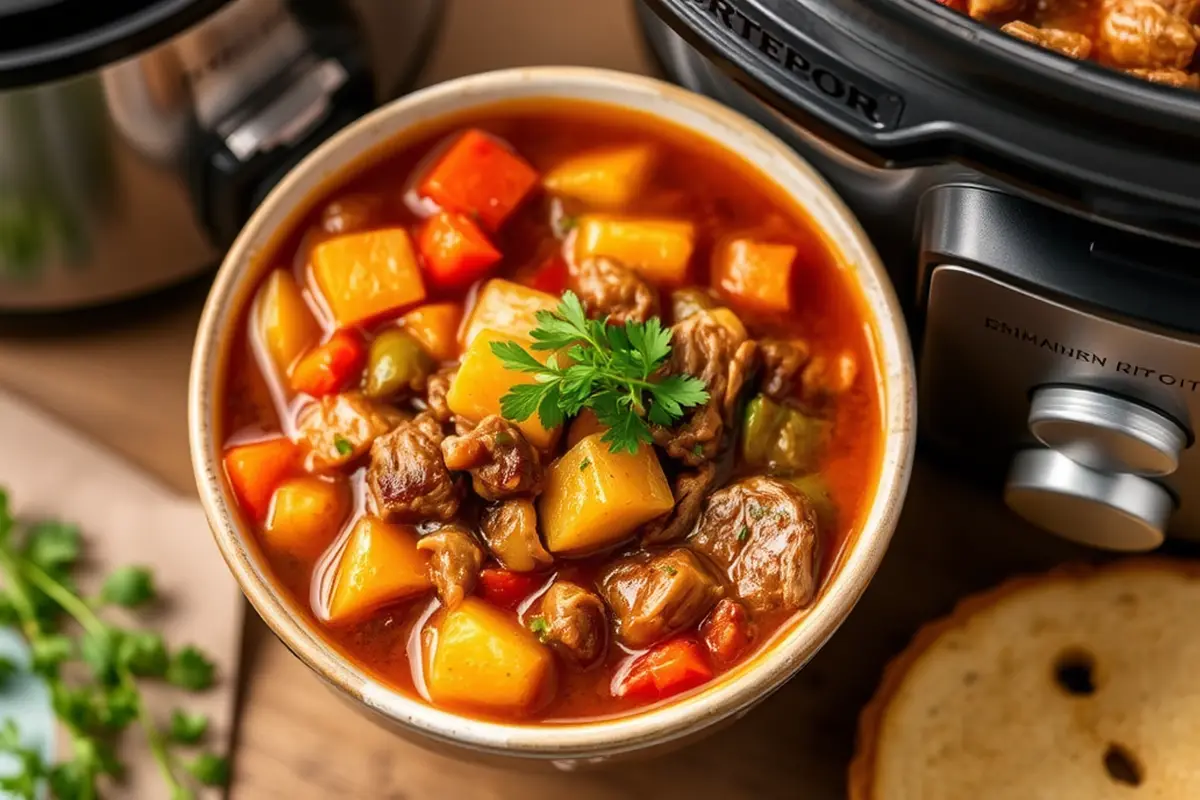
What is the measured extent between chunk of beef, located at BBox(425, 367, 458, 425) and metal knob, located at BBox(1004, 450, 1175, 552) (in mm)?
747

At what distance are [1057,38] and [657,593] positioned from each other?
775mm

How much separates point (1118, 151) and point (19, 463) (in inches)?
66.2

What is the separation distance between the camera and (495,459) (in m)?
1.59

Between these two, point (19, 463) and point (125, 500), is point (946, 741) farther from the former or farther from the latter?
point (19, 463)

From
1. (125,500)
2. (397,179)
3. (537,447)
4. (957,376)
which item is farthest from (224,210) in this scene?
(957,376)

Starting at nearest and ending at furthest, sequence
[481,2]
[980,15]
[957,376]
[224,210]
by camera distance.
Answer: [980,15], [957,376], [224,210], [481,2]

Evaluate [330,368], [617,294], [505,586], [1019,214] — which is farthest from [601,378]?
[1019,214]

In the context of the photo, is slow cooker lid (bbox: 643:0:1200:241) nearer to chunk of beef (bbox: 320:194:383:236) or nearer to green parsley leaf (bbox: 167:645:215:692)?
chunk of beef (bbox: 320:194:383:236)

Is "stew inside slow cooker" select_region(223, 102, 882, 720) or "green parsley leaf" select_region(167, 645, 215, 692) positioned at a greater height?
"stew inside slow cooker" select_region(223, 102, 882, 720)

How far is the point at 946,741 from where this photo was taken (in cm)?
190

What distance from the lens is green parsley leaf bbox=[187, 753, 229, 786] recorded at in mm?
1954

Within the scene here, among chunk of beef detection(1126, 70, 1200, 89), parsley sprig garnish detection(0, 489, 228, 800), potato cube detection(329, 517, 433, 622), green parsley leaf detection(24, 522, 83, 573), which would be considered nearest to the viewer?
chunk of beef detection(1126, 70, 1200, 89)

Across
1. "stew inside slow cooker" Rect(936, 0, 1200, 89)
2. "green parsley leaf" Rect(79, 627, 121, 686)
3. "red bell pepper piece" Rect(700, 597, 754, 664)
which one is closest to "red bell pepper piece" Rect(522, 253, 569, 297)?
"red bell pepper piece" Rect(700, 597, 754, 664)

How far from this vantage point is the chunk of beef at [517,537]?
5.28ft
